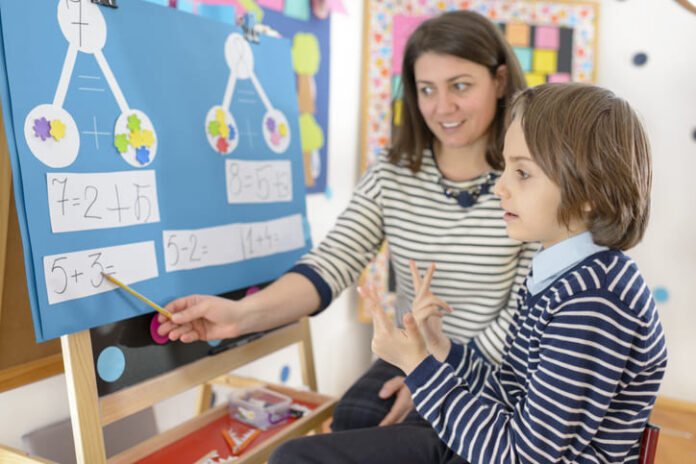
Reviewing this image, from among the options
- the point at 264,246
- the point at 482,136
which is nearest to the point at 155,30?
the point at 264,246

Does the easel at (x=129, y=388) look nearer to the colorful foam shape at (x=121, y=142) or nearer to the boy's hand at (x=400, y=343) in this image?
the colorful foam shape at (x=121, y=142)

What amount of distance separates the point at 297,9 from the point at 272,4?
0.13m

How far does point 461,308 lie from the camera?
1.43 m

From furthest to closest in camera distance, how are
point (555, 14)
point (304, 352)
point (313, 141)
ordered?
point (555, 14) → point (313, 141) → point (304, 352)

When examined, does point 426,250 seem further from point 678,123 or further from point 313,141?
point 678,123

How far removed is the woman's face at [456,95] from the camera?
131 cm

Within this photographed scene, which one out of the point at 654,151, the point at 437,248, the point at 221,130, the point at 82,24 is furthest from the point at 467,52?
the point at 654,151

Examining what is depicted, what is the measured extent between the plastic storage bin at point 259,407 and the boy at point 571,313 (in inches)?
14.4

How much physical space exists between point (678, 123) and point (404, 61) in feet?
4.82

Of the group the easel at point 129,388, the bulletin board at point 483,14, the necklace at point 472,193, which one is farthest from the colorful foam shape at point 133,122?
the bulletin board at point 483,14

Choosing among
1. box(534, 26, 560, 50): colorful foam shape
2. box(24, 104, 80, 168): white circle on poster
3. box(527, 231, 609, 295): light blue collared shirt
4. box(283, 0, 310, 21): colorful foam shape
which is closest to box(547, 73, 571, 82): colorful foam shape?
box(534, 26, 560, 50): colorful foam shape

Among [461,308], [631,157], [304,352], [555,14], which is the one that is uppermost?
[555,14]

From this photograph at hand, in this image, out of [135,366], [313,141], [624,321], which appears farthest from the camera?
[313,141]

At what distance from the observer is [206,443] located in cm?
124
